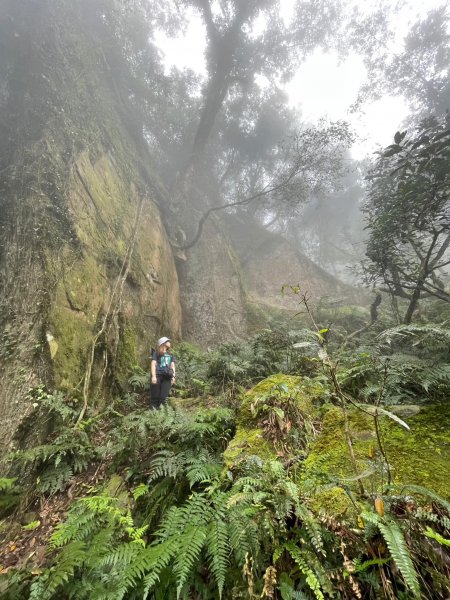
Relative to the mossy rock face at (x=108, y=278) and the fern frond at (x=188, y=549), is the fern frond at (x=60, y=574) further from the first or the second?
the mossy rock face at (x=108, y=278)

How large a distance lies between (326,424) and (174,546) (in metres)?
1.87

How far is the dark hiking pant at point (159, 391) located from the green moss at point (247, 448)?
3227mm

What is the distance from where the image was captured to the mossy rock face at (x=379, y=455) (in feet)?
6.98

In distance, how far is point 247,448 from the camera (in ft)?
10.5

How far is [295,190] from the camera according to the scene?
16.3m

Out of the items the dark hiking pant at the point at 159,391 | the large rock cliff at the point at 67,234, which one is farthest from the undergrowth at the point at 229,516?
the large rock cliff at the point at 67,234

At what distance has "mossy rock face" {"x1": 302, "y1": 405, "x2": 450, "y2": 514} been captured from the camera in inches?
83.8

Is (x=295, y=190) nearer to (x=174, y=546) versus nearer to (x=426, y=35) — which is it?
(x=426, y=35)

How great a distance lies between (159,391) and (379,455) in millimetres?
4928

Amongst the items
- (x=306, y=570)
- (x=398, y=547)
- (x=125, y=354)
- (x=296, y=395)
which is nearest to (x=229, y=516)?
(x=306, y=570)

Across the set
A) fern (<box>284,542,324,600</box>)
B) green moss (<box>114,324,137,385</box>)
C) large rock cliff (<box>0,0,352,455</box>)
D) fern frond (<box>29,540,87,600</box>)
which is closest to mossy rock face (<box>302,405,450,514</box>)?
fern (<box>284,542,324,600</box>)

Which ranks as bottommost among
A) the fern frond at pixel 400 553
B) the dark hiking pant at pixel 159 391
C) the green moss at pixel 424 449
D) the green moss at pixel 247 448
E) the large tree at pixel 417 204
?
the fern frond at pixel 400 553

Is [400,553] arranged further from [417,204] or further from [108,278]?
[108,278]

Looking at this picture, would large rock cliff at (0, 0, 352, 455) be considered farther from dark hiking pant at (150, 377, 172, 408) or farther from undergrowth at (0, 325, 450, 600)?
undergrowth at (0, 325, 450, 600)
